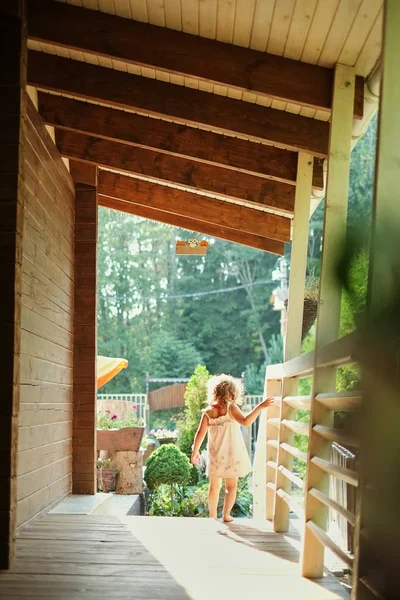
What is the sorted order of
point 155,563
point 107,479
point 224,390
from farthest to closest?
point 107,479, point 224,390, point 155,563

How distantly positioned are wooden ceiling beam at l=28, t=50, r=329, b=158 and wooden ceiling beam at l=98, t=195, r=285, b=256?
3.19 metres

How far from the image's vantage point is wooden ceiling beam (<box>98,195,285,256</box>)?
28.1 ft

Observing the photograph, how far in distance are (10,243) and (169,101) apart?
1.88 m

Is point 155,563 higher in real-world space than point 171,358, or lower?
higher

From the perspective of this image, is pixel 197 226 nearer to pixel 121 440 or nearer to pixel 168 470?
pixel 121 440

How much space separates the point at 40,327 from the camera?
5.55 metres

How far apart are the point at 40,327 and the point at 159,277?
939 inches

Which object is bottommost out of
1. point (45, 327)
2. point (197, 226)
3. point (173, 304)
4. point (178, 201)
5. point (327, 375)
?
point (327, 375)

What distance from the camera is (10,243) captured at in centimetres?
407

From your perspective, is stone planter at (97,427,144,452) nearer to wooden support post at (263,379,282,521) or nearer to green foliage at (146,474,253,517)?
green foliage at (146,474,253,517)

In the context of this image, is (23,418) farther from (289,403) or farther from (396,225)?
(396,225)

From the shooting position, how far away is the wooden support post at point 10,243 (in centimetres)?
394

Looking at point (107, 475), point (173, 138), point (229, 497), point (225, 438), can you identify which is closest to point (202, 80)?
point (173, 138)

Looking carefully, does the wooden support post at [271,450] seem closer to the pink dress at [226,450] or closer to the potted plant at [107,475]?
Answer: the pink dress at [226,450]
